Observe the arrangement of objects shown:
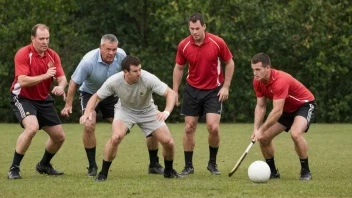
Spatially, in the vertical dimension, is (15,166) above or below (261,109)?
below

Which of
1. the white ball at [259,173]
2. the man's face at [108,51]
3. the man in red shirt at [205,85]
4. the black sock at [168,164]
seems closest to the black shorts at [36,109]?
the man's face at [108,51]

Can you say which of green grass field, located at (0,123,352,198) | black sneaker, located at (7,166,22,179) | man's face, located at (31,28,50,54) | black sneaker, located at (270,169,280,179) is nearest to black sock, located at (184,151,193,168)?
green grass field, located at (0,123,352,198)

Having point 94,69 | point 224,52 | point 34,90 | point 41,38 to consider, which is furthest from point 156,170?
point 41,38

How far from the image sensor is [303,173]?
10.5 meters

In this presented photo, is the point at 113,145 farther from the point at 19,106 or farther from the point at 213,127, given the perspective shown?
the point at 213,127

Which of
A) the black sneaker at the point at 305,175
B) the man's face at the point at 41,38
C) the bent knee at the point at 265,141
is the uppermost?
the man's face at the point at 41,38

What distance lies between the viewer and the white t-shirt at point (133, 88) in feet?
33.4

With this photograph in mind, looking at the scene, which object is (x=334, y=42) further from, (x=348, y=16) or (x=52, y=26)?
(x=52, y=26)

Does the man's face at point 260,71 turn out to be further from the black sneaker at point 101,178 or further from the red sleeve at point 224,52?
the black sneaker at point 101,178

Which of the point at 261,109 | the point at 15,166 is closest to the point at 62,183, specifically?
the point at 15,166

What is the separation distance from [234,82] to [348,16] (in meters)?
4.53

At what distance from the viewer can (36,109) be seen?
36.2ft

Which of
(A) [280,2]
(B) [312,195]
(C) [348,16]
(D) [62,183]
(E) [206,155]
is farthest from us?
(A) [280,2]

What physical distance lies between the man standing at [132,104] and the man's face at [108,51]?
0.79 metres
